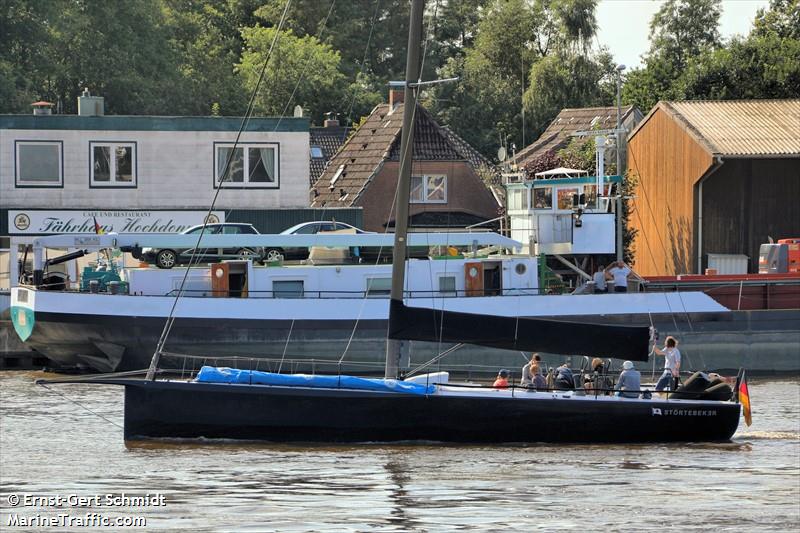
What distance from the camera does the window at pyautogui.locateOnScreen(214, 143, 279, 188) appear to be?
167 ft

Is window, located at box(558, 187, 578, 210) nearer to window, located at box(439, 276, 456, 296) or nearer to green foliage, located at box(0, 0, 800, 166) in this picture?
window, located at box(439, 276, 456, 296)

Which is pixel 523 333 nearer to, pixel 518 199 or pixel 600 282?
pixel 600 282

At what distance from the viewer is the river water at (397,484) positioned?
72.5 feet

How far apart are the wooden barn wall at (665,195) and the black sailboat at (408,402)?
25.7m

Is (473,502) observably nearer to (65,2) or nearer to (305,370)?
(305,370)

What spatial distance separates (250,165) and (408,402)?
24.3m

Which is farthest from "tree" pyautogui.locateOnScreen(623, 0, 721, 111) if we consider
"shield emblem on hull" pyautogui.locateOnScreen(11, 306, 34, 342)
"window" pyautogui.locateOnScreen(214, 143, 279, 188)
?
"shield emblem on hull" pyautogui.locateOnScreen(11, 306, 34, 342)

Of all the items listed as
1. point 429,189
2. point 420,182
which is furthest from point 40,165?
point 429,189

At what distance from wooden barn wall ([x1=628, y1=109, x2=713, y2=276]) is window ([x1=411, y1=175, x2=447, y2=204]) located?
8.23 meters

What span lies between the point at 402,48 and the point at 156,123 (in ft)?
159

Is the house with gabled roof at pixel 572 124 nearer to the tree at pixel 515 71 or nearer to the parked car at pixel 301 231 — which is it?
the tree at pixel 515 71

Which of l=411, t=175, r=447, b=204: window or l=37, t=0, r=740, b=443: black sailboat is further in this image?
l=411, t=175, r=447, b=204: window

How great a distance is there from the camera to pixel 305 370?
38.6 m

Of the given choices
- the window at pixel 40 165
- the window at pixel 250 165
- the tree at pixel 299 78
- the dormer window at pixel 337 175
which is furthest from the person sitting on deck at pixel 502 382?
the tree at pixel 299 78
